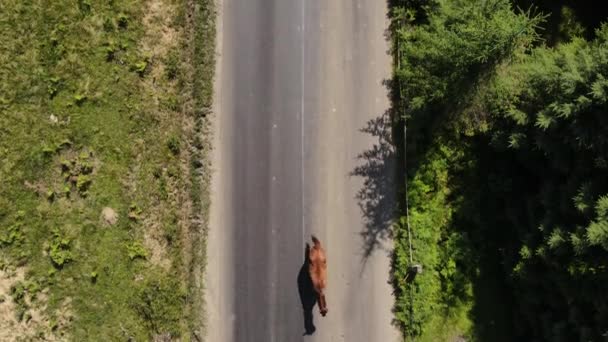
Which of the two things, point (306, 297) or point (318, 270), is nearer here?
point (318, 270)

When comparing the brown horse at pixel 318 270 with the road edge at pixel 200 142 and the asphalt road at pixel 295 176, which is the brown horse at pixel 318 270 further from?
the road edge at pixel 200 142

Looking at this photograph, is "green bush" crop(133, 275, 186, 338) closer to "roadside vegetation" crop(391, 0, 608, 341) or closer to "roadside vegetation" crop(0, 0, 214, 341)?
"roadside vegetation" crop(0, 0, 214, 341)

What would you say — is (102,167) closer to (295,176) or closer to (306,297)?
(295,176)

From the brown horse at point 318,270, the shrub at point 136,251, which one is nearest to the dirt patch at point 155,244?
the shrub at point 136,251

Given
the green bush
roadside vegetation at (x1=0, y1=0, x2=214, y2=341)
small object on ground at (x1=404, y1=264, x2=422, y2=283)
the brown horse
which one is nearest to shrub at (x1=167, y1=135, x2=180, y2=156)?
Answer: roadside vegetation at (x1=0, y1=0, x2=214, y2=341)

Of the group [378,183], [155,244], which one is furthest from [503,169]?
[155,244]

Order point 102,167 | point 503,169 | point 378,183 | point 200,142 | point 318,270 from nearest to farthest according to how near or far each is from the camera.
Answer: point 318,270 → point 503,169 → point 102,167 → point 200,142 → point 378,183

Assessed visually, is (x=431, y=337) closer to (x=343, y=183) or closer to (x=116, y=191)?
(x=343, y=183)
